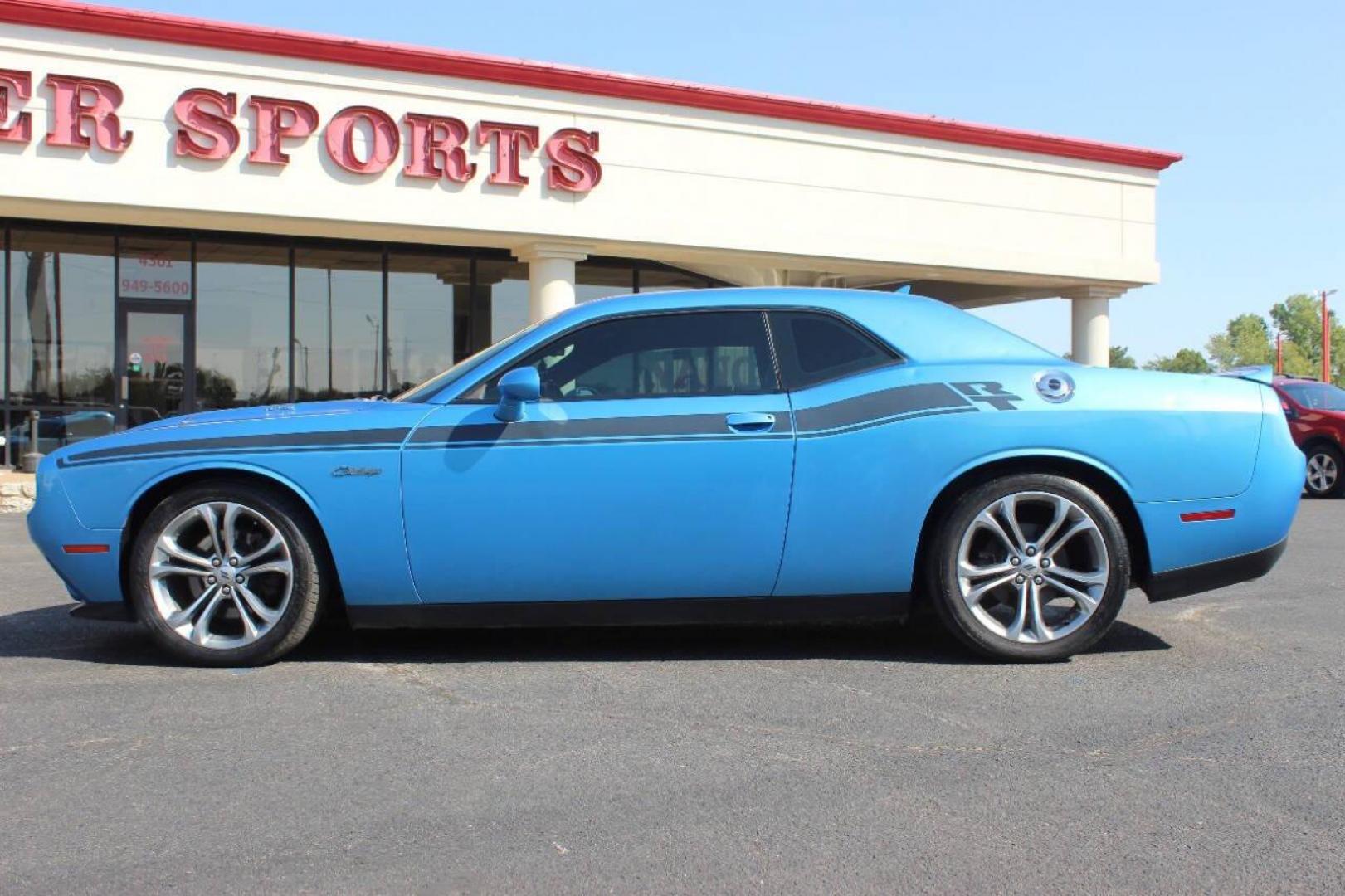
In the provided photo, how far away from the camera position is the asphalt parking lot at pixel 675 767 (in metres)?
2.72

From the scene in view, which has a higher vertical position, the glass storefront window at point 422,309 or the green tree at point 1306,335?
the green tree at point 1306,335

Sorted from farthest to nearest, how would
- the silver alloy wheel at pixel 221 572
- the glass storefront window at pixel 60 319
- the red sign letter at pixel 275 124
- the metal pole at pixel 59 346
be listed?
the metal pole at pixel 59 346, the glass storefront window at pixel 60 319, the red sign letter at pixel 275 124, the silver alloy wheel at pixel 221 572

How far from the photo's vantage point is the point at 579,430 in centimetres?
462

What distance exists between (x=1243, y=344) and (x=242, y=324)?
14486 cm

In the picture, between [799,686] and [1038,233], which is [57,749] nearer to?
[799,686]

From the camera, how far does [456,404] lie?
472 cm

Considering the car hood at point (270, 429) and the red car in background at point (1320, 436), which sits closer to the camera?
the car hood at point (270, 429)

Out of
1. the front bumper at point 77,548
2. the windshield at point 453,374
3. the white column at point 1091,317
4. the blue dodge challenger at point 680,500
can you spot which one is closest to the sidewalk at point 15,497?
the front bumper at point 77,548

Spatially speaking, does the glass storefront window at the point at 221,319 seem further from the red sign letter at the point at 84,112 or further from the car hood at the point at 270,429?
the car hood at the point at 270,429

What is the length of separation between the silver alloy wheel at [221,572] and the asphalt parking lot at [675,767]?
188mm

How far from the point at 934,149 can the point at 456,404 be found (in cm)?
1631

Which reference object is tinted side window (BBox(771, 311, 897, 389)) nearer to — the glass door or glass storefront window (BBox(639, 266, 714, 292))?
the glass door

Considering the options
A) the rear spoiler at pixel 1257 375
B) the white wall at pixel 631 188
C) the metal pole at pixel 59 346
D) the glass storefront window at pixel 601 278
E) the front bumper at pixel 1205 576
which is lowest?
the front bumper at pixel 1205 576

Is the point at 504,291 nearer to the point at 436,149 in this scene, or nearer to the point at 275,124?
the point at 436,149
